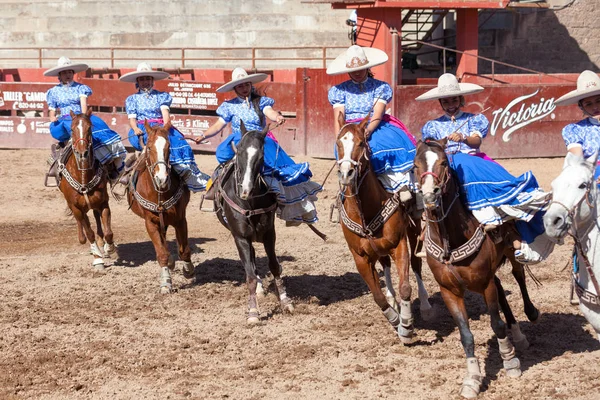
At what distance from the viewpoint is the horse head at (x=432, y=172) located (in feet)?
20.1

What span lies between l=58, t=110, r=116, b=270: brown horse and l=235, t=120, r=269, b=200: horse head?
10.3 ft

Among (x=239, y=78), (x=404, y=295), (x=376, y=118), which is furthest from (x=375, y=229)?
(x=239, y=78)

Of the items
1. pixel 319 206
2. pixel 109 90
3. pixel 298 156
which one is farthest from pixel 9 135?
pixel 319 206

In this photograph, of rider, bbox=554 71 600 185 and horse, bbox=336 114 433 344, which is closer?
rider, bbox=554 71 600 185

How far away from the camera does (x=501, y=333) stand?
6.74 metres

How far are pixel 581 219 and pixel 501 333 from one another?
49.8 inches

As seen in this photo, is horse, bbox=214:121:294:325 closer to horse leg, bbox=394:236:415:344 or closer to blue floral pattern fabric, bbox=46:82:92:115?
horse leg, bbox=394:236:415:344

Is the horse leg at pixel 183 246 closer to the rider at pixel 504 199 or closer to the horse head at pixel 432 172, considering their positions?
the rider at pixel 504 199

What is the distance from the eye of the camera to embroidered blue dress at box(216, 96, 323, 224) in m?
8.95

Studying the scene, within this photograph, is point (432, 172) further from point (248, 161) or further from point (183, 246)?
point (183, 246)

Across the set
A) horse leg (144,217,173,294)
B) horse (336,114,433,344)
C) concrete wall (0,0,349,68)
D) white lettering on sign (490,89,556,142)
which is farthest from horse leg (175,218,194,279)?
concrete wall (0,0,349,68)

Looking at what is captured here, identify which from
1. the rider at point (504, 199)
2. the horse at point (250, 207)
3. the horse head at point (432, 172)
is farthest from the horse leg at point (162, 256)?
the horse head at point (432, 172)

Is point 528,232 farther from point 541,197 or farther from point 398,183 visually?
point 398,183

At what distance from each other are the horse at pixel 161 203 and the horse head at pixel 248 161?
1440 millimetres
